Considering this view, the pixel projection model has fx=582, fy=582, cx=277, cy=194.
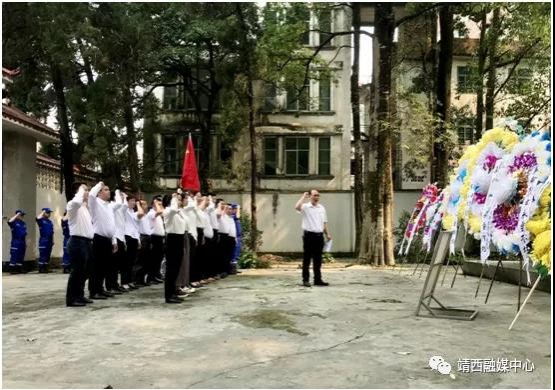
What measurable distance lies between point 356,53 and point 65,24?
7.54 meters

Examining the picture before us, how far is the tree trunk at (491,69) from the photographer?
1463 cm

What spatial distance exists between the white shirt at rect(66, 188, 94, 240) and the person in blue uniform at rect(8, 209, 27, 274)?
4.54m

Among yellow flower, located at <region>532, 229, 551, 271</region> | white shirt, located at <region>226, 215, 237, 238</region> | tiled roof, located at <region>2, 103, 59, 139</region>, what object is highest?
tiled roof, located at <region>2, 103, 59, 139</region>

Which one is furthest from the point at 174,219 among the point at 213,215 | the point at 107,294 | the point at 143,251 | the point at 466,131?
the point at 466,131

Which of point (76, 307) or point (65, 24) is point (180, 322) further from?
point (65, 24)

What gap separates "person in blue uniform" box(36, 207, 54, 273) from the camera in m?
11.5

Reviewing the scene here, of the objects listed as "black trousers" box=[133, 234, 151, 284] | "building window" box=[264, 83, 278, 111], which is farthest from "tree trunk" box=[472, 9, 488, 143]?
"black trousers" box=[133, 234, 151, 284]

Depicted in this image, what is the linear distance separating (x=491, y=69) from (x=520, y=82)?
3.64 ft

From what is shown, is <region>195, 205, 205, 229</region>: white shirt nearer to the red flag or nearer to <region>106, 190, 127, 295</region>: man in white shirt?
the red flag

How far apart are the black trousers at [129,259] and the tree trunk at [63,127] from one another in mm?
5123

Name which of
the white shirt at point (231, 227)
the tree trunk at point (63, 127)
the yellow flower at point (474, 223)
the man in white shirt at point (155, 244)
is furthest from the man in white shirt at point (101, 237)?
the tree trunk at point (63, 127)

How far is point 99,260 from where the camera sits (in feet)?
23.8

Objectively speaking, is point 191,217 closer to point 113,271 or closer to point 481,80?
point 113,271

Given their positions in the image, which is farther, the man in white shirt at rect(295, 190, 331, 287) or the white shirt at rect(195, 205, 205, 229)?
the man in white shirt at rect(295, 190, 331, 287)
